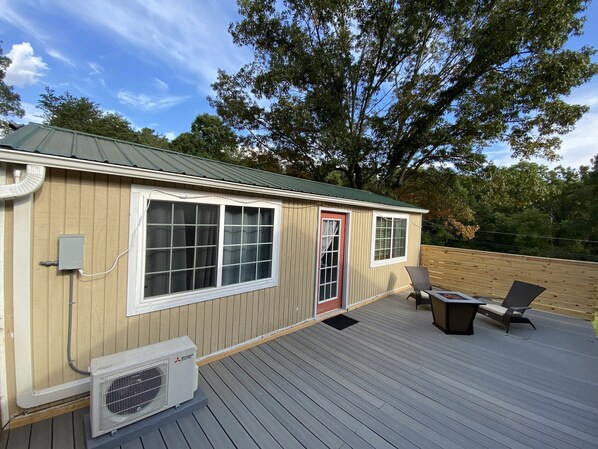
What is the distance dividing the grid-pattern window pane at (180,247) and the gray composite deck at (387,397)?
107cm

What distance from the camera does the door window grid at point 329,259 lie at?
4.66 meters

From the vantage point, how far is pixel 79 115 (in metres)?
19.6

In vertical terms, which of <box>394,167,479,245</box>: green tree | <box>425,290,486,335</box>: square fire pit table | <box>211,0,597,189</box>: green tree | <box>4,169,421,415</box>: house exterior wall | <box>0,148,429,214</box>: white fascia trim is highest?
<box>211,0,597,189</box>: green tree

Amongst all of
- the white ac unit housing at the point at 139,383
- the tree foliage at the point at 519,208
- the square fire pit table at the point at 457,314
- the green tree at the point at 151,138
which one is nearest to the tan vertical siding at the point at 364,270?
the square fire pit table at the point at 457,314

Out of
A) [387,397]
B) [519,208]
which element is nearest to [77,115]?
[387,397]

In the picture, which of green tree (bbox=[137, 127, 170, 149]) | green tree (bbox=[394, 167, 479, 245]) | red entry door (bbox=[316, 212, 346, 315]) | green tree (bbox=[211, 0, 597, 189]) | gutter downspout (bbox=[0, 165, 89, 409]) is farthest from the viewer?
green tree (bbox=[137, 127, 170, 149])

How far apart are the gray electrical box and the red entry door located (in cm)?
328

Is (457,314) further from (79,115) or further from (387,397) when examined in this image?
(79,115)

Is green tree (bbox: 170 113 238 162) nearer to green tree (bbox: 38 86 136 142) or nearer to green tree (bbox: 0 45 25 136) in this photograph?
green tree (bbox: 38 86 136 142)

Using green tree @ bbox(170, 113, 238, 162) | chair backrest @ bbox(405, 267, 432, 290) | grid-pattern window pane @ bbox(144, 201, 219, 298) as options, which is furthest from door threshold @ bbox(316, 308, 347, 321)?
green tree @ bbox(170, 113, 238, 162)

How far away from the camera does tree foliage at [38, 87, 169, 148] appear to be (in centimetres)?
1919

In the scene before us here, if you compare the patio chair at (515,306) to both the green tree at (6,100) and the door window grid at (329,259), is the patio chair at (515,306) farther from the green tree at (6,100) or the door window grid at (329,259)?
the green tree at (6,100)

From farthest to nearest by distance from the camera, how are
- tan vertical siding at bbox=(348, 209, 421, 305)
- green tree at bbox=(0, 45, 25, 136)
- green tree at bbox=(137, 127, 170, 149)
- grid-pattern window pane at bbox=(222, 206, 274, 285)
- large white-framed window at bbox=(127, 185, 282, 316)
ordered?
1. green tree at bbox=(137, 127, 170, 149)
2. green tree at bbox=(0, 45, 25, 136)
3. tan vertical siding at bbox=(348, 209, 421, 305)
4. grid-pattern window pane at bbox=(222, 206, 274, 285)
5. large white-framed window at bbox=(127, 185, 282, 316)

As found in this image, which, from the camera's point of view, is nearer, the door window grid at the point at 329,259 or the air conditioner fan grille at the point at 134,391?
the air conditioner fan grille at the point at 134,391
